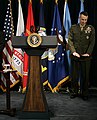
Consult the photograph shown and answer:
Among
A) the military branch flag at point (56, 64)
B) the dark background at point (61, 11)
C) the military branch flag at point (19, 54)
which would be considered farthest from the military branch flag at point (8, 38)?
the military branch flag at point (56, 64)

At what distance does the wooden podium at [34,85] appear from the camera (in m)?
3.55

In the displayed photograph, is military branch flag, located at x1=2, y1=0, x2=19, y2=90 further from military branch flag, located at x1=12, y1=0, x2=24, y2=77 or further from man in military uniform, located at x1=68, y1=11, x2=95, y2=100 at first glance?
man in military uniform, located at x1=68, y1=11, x2=95, y2=100

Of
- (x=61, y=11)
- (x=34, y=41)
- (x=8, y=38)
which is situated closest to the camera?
(x=34, y=41)

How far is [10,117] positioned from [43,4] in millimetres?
2758

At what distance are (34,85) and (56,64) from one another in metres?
1.98

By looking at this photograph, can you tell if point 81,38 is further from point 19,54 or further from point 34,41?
point 34,41

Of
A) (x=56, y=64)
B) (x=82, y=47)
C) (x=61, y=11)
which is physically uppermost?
(x=61, y=11)

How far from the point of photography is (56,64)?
5.55 metres

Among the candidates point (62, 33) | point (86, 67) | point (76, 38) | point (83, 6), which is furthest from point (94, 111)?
point (83, 6)

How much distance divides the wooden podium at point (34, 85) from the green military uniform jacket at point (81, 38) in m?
1.36

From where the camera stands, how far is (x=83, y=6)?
5.52m

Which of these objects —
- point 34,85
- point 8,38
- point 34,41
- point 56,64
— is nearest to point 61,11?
point 56,64

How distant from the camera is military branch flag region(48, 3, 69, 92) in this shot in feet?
18.1

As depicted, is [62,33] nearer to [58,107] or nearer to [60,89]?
[60,89]
